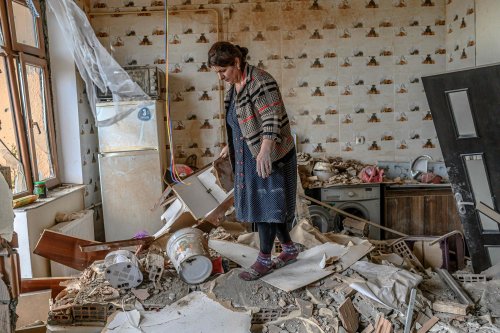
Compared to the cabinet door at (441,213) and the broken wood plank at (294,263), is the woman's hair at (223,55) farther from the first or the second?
the cabinet door at (441,213)

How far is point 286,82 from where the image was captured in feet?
15.5

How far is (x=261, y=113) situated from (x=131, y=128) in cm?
225

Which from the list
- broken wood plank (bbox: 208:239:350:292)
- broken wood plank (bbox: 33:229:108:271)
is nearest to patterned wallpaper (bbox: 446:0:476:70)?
broken wood plank (bbox: 208:239:350:292)

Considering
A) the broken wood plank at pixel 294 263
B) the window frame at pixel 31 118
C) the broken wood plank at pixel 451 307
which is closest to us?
the broken wood plank at pixel 451 307

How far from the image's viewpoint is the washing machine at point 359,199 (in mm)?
4324

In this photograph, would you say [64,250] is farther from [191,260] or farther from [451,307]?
[451,307]

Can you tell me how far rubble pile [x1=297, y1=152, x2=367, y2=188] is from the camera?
14.4ft

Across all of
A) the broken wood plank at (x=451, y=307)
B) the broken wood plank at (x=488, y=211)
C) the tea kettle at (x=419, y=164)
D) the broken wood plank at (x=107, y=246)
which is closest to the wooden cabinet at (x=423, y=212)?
the tea kettle at (x=419, y=164)

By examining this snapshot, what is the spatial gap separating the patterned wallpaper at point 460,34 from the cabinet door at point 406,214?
4.60ft

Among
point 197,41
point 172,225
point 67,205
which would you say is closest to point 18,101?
point 67,205

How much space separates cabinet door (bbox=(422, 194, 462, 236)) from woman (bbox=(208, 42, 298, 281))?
2.36 m

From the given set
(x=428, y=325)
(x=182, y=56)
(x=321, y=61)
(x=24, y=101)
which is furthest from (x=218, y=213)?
(x=321, y=61)

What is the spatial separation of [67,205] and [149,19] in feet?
6.88

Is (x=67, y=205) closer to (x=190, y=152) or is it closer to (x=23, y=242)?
(x=23, y=242)
